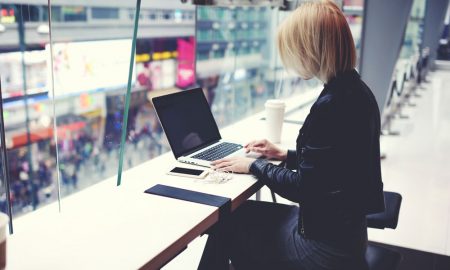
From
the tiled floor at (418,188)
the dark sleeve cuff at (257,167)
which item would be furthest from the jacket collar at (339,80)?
the tiled floor at (418,188)

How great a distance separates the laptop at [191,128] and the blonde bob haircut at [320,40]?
60 cm

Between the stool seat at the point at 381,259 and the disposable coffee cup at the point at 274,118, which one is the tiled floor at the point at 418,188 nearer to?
the disposable coffee cup at the point at 274,118

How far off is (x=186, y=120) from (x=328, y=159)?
0.77 metres

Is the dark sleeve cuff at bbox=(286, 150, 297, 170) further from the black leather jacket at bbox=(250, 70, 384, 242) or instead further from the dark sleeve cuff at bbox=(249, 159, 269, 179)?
the black leather jacket at bbox=(250, 70, 384, 242)

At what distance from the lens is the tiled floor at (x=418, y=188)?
284cm

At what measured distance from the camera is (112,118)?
1976mm

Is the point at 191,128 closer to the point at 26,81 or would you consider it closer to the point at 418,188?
the point at 26,81

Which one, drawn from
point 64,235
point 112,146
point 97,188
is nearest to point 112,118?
point 112,146

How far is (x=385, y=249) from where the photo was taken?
174 cm

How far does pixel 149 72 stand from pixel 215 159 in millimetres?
11901

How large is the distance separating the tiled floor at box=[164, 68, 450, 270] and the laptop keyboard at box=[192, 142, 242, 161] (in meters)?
0.91

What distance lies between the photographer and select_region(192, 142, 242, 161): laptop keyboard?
1941mm

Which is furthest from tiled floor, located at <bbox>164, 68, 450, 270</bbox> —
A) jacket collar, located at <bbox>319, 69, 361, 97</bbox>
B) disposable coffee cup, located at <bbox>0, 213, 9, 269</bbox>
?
disposable coffee cup, located at <bbox>0, 213, 9, 269</bbox>

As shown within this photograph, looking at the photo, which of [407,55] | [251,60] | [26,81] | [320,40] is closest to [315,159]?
[320,40]
